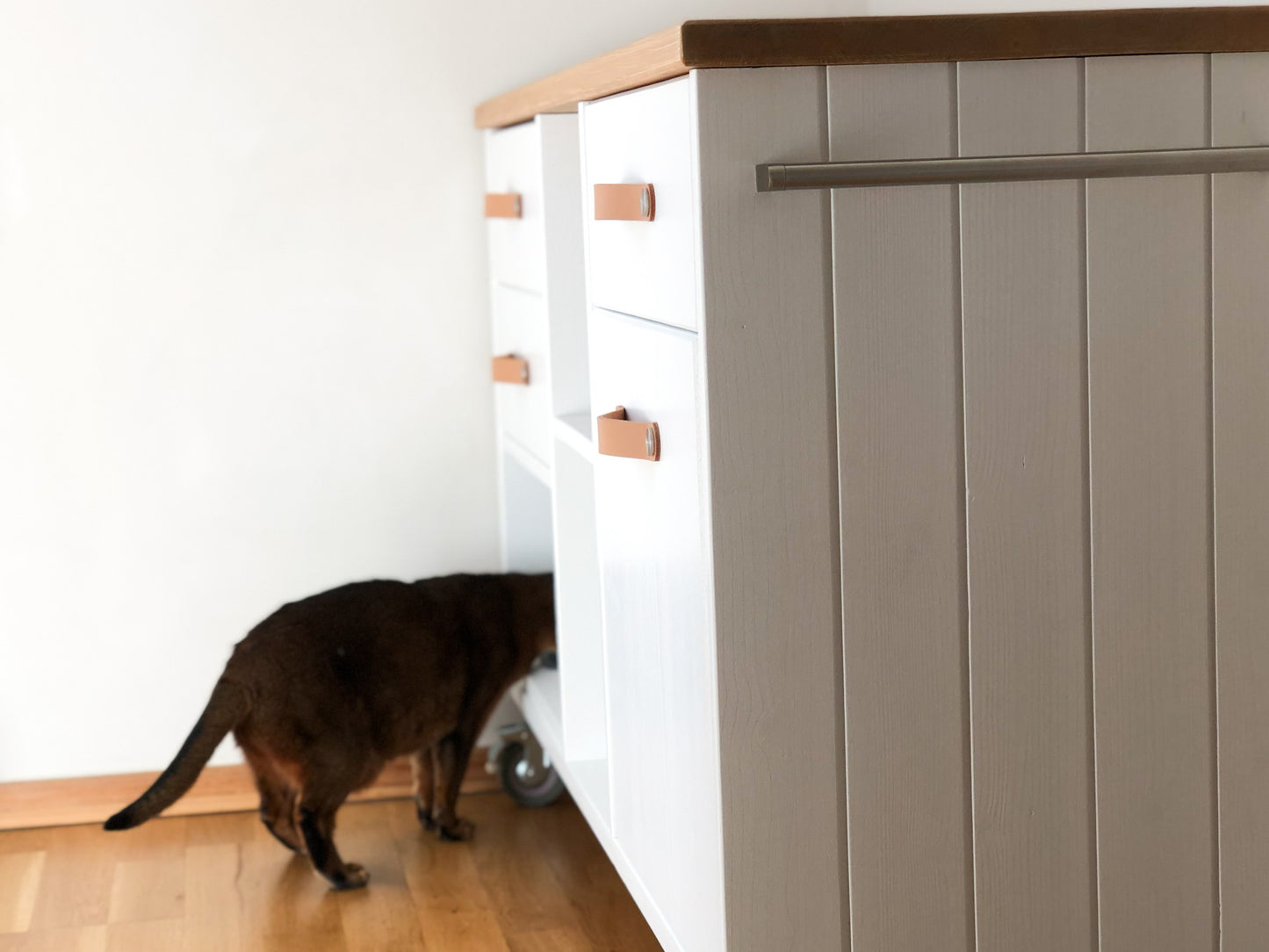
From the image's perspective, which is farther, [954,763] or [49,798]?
[49,798]

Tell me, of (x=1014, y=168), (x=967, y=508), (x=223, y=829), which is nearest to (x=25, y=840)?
(x=223, y=829)

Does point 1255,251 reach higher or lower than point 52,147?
lower

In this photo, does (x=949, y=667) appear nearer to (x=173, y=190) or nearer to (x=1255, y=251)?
(x=1255, y=251)

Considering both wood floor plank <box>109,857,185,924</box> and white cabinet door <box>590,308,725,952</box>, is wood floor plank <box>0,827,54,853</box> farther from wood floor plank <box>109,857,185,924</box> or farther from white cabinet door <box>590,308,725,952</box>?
white cabinet door <box>590,308,725,952</box>

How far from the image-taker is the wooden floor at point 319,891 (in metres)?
1.58

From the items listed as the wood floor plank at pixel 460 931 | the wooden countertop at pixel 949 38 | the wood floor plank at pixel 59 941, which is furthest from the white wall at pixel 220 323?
the wooden countertop at pixel 949 38

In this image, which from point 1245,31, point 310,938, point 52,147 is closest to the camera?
point 1245,31

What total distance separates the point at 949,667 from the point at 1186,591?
0.66 feet

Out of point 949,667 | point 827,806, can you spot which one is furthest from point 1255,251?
point 827,806

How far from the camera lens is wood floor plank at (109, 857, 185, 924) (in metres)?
1.66

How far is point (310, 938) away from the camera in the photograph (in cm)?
158

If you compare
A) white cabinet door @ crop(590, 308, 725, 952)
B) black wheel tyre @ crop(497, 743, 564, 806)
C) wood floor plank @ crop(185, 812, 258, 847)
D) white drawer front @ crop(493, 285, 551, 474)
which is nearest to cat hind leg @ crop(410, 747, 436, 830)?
black wheel tyre @ crop(497, 743, 564, 806)

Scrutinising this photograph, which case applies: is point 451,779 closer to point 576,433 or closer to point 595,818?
point 595,818

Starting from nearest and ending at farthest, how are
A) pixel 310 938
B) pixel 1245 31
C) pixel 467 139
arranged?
1. pixel 1245 31
2. pixel 310 938
3. pixel 467 139
